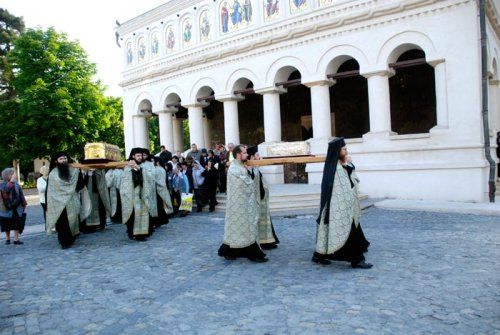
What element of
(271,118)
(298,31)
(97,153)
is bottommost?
(97,153)

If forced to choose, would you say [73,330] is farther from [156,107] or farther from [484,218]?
[156,107]

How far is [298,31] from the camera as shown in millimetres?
16047

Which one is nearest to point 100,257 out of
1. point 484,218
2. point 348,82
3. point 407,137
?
point 484,218

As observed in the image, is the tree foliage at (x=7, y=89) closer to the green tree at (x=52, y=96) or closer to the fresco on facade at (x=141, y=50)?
the green tree at (x=52, y=96)

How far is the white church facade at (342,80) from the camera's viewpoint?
13.0m

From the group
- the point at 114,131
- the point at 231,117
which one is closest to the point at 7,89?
the point at 114,131

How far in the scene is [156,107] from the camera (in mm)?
22156

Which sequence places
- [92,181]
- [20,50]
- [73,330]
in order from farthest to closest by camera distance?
1. [20,50]
2. [92,181]
3. [73,330]

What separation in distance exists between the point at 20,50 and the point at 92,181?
830 inches

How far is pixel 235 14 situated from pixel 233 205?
44.4 feet

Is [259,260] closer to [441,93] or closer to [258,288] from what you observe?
[258,288]

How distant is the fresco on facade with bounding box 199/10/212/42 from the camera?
19.7 m

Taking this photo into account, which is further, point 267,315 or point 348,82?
point 348,82

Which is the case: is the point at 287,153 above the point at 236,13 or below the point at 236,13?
below
